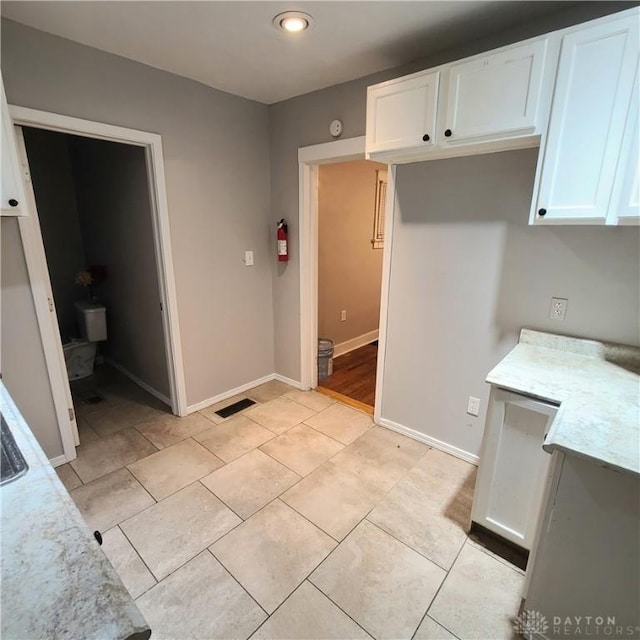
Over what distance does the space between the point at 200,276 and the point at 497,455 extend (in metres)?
2.35

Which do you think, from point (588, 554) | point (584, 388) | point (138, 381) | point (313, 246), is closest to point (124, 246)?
point (138, 381)

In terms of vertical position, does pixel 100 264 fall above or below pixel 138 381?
above

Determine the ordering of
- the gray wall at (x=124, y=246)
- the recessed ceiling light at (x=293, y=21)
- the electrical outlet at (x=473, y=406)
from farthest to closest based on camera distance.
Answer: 1. the gray wall at (x=124, y=246)
2. the electrical outlet at (x=473, y=406)
3. the recessed ceiling light at (x=293, y=21)

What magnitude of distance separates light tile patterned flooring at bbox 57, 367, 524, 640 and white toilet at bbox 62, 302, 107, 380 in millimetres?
846

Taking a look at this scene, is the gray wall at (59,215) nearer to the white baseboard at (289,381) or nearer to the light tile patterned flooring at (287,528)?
the light tile patterned flooring at (287,528)

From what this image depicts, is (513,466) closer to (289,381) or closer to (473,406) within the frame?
(473,406)

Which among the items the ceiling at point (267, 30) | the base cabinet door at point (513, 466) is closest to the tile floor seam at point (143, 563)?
the base cabinet door at point (513, 466)

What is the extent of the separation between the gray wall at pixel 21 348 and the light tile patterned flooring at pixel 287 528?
1.27ft

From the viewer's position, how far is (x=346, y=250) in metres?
4.14

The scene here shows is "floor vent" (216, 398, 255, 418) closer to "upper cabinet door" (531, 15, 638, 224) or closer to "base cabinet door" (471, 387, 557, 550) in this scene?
"base cabinet door" (471, 387, 557, 550)

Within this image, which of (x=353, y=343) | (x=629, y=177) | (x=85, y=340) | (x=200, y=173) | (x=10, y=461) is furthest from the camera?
(x=353, y=343)

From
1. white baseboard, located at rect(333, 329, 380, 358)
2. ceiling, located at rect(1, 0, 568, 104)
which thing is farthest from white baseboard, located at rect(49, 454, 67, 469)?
white baseboard, located at rect(333, 329, 380, 358)

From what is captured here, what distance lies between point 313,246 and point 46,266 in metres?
1.90

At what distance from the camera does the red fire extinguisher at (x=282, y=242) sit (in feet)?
10.1
